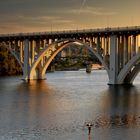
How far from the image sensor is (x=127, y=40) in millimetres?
87688

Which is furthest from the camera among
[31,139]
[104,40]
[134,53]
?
[104,40]

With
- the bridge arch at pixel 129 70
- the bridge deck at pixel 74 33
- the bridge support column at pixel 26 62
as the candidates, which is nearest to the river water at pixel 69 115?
the bridge arch at pixel 129 70

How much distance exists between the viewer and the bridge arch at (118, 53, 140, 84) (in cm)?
Result: 8497

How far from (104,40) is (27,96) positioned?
1103 inches

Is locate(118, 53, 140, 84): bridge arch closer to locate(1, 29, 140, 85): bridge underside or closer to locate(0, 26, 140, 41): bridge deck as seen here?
locate(1, 29, 140, 85): bridge underside

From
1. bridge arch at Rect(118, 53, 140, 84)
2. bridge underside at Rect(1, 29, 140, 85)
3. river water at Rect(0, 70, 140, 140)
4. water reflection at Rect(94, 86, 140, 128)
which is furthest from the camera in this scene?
bridge underside at Rect(1, 29, 140, 85)

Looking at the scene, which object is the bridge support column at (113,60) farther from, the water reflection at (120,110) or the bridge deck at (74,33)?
the water reflection at (120,110)

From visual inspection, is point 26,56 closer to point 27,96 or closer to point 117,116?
point 27,96

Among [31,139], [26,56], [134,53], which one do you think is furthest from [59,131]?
[26,56]

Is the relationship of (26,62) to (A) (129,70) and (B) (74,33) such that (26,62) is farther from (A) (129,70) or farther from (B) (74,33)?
(A) (129,70)

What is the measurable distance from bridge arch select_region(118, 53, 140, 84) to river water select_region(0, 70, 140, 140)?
12.4m

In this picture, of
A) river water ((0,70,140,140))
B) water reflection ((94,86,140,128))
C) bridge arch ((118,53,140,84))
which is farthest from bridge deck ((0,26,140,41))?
river water ((0,70,140,140))

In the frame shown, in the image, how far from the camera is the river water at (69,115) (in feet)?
128

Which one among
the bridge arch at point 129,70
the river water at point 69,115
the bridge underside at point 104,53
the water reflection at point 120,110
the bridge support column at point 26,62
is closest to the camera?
the river water at point 69,115
